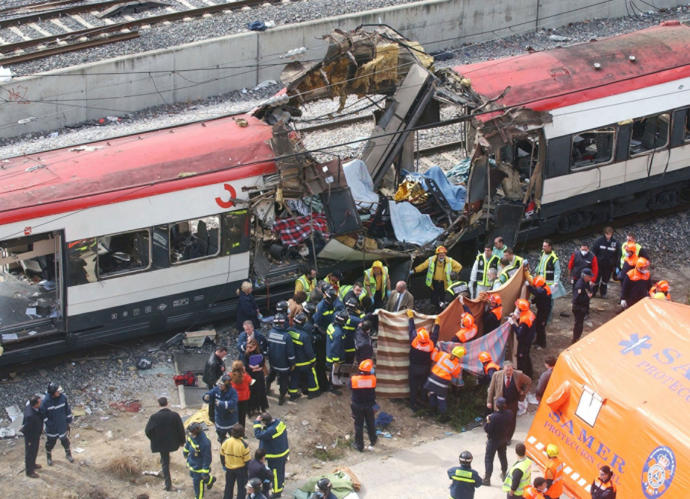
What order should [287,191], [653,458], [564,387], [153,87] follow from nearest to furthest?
[653,458], [564,387], [287,191], [153,87]

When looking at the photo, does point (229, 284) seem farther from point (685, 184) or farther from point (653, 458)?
point (685, 184)

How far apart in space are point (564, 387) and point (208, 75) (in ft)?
44.6

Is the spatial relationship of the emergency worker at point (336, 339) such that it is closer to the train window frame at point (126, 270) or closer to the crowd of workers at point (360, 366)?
the crowd of workers at point (360, 366)

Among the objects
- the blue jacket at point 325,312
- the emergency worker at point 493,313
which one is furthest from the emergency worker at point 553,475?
the blue jacket at point 325,312

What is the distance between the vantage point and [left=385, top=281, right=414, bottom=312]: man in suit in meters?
14.5

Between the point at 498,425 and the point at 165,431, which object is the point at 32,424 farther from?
the point at 498,425

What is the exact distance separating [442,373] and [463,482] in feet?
8.48

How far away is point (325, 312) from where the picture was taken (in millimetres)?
13898

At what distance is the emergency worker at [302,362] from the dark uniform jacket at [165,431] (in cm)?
213

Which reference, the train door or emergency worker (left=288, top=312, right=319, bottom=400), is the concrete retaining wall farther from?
emergency worker (left=288, top=312, right=319, bottom=400)

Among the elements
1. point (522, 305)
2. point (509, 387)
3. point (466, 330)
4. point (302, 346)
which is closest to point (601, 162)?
point (522, 305)

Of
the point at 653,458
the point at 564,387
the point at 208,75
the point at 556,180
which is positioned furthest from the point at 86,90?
the point at 653,458

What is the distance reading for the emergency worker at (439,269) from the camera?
1549 cm

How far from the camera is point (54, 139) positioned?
2073 cm
